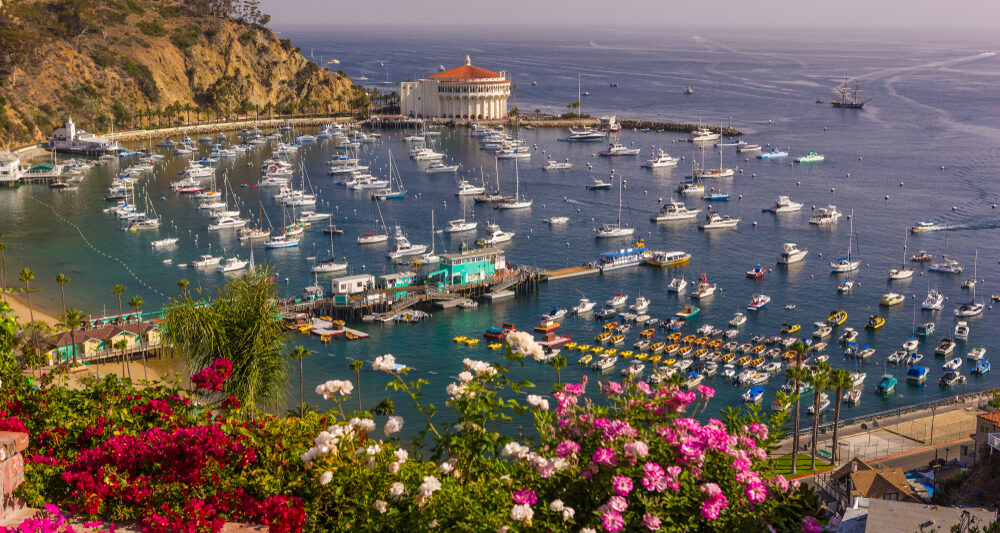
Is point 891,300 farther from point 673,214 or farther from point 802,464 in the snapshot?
point 802,464

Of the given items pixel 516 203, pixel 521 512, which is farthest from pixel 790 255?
pixel 521 512

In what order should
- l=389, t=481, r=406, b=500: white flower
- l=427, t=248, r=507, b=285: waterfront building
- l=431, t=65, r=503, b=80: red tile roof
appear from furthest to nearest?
l=431, t=65, r=503, b=80: red tile roof → l=427, t=248, r=507, b=285: waterfront building → l=389, t=481, r=406, b=500: white flower

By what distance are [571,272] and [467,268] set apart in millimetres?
6372

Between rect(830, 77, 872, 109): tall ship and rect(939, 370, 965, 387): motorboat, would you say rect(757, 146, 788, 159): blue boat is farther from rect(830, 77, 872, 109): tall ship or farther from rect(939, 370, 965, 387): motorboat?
rect(939, 370, 965, 387): motorboat

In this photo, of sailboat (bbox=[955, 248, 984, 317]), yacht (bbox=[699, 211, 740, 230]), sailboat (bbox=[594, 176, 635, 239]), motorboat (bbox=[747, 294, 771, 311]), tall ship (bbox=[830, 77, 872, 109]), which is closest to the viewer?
sailboat (bbox=[955, 248, 984, 317])

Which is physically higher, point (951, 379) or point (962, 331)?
point (962, 331)

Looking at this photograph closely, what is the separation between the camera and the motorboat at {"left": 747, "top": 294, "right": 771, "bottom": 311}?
4656cm

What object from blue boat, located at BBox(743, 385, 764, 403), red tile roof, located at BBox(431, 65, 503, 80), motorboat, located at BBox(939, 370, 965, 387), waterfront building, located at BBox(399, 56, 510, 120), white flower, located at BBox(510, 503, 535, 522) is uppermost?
white flower, located at BBox(510, 503, 535, 522)

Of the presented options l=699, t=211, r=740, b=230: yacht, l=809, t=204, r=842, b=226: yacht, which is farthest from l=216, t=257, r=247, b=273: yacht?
l=809, t=204, r=842, b=226: yacht

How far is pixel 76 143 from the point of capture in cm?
9025

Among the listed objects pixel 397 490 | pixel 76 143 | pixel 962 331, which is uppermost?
pixel 397 490

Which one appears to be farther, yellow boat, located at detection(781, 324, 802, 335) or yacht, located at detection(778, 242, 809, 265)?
yacht, located at detection(778, 242, 809, 265)

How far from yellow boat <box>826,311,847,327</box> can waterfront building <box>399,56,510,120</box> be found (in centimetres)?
7678

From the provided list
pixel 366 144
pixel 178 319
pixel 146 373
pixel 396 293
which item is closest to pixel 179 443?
pixel 178 319
